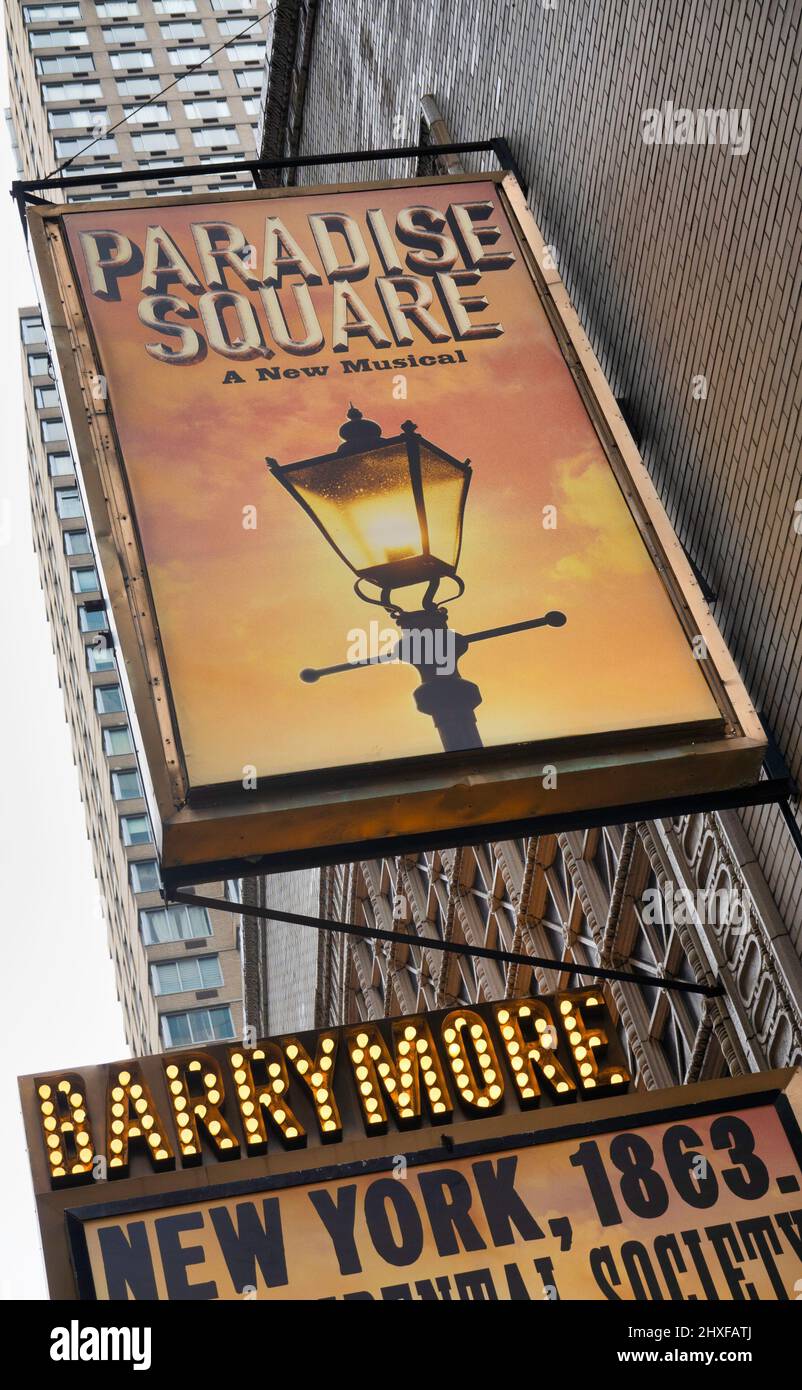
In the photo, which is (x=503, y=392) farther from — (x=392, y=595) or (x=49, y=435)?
(x=49, y=435)

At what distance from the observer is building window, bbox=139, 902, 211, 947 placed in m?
68.9

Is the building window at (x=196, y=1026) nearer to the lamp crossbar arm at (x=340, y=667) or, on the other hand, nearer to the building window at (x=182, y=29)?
the building window at (x=182, y=29)

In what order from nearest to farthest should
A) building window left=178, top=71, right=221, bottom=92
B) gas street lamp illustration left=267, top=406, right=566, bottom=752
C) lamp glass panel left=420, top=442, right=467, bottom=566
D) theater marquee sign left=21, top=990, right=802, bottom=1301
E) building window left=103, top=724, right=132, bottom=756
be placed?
1. theater marquee sign left=21, top=990, right=802, bottom=1301
2. gas street lamp illustration left=267, top=406, right=566, bottom=752
3. lamp glass panel left=420, top=442, right=467, bottom=566
4. building window left=103, top=724, right=132, bottom=756
5. building window left=178, top=71, right=221, bottom=92

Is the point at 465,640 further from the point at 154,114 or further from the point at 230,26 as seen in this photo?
the point at 230,26

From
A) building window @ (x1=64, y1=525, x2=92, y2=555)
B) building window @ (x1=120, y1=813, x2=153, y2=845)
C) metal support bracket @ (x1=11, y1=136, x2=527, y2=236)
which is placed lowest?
metal support bracket @ (x1=11, y1=136, x2=527, y2=236)

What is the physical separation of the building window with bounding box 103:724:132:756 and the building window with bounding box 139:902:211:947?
5.40m

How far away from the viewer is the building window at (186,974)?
2660 inches

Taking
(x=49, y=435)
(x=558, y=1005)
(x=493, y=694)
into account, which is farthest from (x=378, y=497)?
(x=49, y=435)

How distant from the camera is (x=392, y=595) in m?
11.9

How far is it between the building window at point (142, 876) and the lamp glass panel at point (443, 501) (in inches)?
2307

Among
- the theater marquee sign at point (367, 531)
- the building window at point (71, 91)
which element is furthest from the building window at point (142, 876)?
the theater marquee sign at point (367, 531)

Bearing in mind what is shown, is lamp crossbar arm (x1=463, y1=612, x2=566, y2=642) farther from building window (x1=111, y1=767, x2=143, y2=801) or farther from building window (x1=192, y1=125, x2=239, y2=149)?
building window (x1=192, y1=125, x2=239, y2=149)

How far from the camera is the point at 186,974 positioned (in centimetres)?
6812

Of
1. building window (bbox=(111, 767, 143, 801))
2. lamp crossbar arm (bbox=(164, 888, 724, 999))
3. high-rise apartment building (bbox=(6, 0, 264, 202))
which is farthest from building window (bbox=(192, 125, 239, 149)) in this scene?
lamp crossbar arm (bbox=(164, 888, 724, 999))
